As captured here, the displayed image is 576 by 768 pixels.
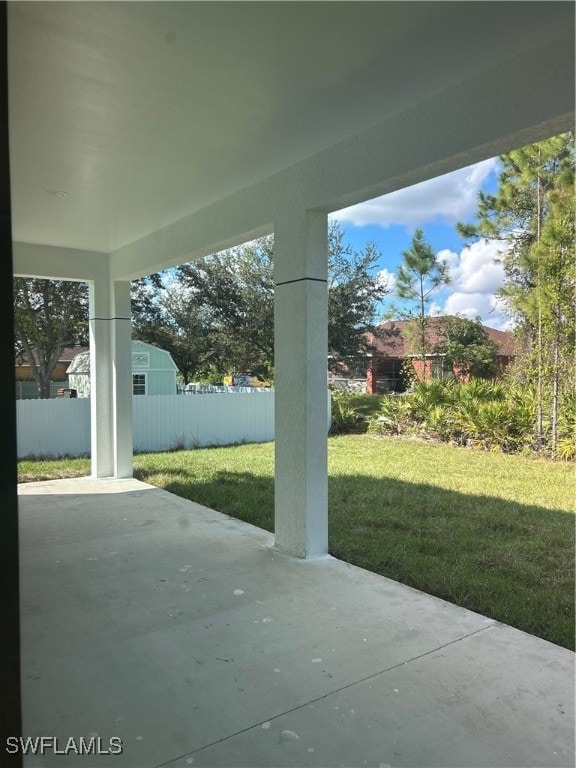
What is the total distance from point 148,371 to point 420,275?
29.2ft

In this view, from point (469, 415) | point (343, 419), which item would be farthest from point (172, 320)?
point (469, 415)

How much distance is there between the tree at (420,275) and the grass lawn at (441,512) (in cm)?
764

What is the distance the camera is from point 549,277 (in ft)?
29.9

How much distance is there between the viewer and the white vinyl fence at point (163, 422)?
32.3 feet

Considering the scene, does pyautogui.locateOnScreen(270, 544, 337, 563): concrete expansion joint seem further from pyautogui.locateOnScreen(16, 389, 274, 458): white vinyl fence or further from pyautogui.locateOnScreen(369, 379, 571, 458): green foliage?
pyautogui.locateOnScreen(16, 389, 274, 458): white vinyl fence

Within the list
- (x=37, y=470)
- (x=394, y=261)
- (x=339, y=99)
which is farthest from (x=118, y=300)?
(x=394, y=261)

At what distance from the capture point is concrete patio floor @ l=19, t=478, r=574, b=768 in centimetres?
212

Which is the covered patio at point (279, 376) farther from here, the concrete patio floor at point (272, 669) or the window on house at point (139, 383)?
the window on house at point (139, 383)

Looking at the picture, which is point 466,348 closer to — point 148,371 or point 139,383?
point 148,371

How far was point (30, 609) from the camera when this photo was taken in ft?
11.1

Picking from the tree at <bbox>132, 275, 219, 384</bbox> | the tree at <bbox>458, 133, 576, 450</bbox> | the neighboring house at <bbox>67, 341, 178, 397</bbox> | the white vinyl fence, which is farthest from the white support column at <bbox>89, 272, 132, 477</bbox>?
the tree at <bbox>132, 275, 219, 384</bbox>

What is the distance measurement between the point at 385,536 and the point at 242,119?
3612mm

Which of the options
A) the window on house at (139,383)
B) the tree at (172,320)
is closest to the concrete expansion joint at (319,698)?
the window on house at (139,383)

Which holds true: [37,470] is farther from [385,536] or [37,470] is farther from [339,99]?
[339,99]
